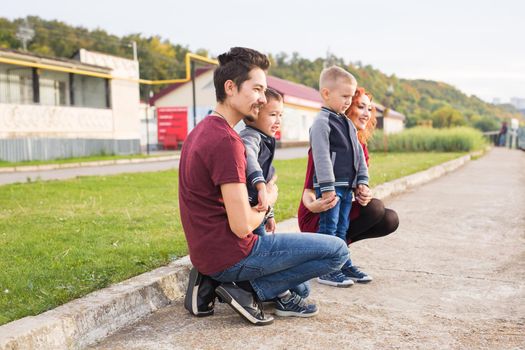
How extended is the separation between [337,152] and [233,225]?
1231 millimetres

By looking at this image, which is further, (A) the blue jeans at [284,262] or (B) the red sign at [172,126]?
(B) the red sign at [172,126]

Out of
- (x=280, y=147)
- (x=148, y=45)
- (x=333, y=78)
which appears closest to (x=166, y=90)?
(x=280, y=147)

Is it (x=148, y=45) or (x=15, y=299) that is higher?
(x=148, y=45)

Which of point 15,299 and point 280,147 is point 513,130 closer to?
point 280,147

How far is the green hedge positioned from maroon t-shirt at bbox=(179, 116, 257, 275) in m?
19.5

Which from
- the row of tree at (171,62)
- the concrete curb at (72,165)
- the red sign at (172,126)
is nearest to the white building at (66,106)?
the concrete curb at (72,165)

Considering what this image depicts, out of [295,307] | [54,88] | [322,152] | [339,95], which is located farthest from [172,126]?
[295,307]

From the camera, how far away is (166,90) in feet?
120

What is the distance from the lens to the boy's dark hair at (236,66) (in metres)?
2.71

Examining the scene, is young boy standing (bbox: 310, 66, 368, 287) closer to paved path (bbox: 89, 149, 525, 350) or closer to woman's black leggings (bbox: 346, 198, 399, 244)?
woman's black leggings (bbox: 346, 198, 399, 244)

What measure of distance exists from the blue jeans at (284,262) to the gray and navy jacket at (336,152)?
0.65m

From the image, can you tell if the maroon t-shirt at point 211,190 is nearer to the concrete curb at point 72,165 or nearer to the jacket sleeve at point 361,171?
the jacket sleeve at point 361,171

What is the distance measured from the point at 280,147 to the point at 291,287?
31.2 m

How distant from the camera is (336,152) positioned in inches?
143
